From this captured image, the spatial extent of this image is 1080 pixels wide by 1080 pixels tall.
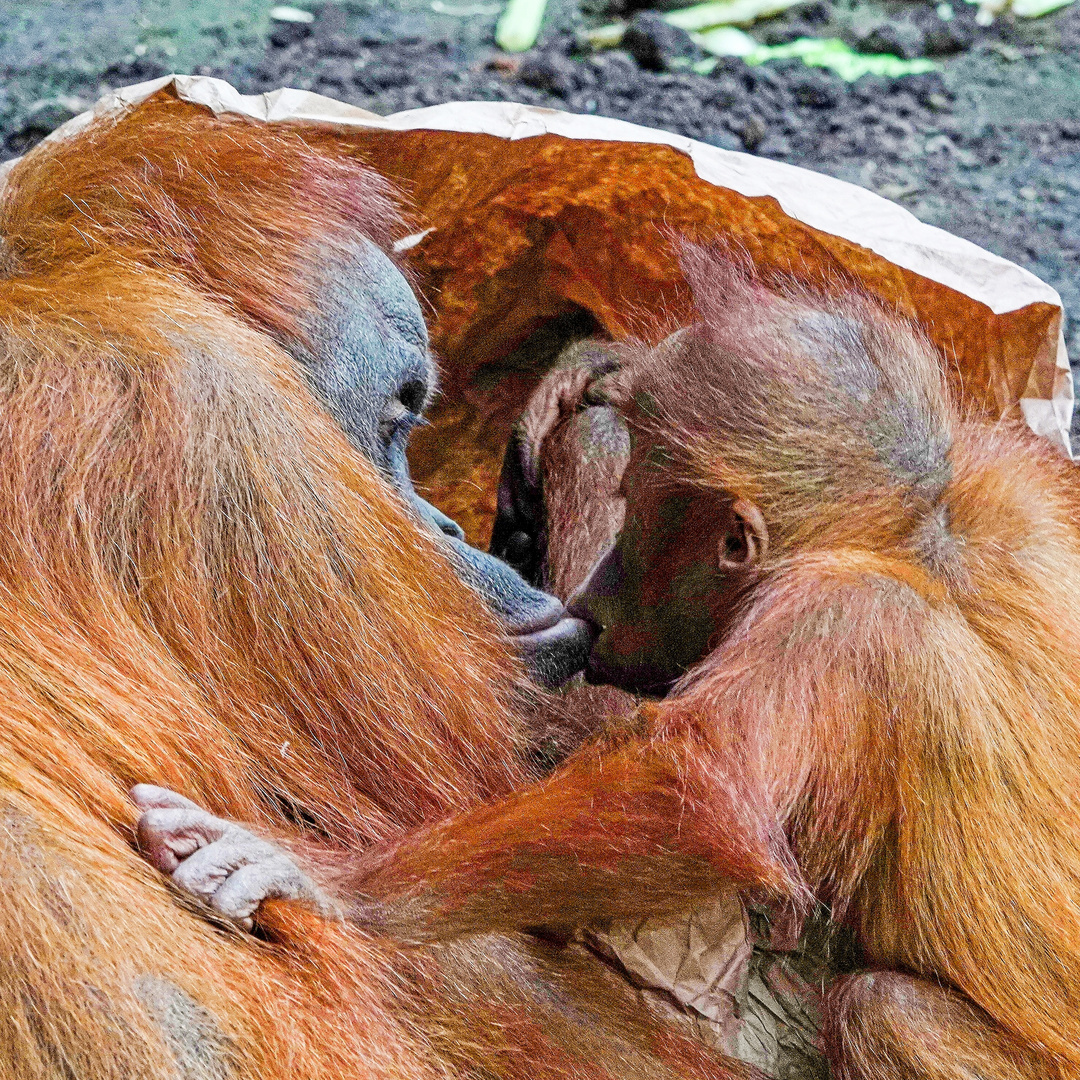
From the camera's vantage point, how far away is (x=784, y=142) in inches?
103

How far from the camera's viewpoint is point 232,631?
1.25m

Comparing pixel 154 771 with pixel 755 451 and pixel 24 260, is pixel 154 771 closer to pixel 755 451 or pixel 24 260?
pixel 24 260

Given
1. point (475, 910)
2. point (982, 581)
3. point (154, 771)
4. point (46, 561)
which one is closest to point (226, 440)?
point (46, 561)

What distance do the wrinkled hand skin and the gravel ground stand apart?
1.74m

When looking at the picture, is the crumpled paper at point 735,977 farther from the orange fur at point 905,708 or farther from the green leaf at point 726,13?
the green leaf at point 726,13

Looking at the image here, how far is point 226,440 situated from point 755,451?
21.0 inches

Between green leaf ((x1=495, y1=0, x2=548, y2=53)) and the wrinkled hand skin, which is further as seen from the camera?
green leaf ((x1=495, y1=0, x2=548, y2=53))

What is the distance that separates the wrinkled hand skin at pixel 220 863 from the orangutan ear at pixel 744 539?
21.9 inches

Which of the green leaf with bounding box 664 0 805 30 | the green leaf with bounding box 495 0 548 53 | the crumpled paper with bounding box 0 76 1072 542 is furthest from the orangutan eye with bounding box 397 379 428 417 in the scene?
the green leaf with bounding box 664 0 805 30

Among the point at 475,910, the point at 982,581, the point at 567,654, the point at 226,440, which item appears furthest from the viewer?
the point at 567,654

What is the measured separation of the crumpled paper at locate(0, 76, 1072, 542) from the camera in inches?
66.2

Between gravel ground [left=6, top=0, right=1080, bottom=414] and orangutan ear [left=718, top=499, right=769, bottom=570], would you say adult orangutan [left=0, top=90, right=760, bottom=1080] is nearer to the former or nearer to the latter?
orangutan ear [left=718, top=499, right=769, bottom=570]

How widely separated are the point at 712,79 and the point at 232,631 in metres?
1.89

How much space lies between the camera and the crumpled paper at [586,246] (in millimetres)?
1682
